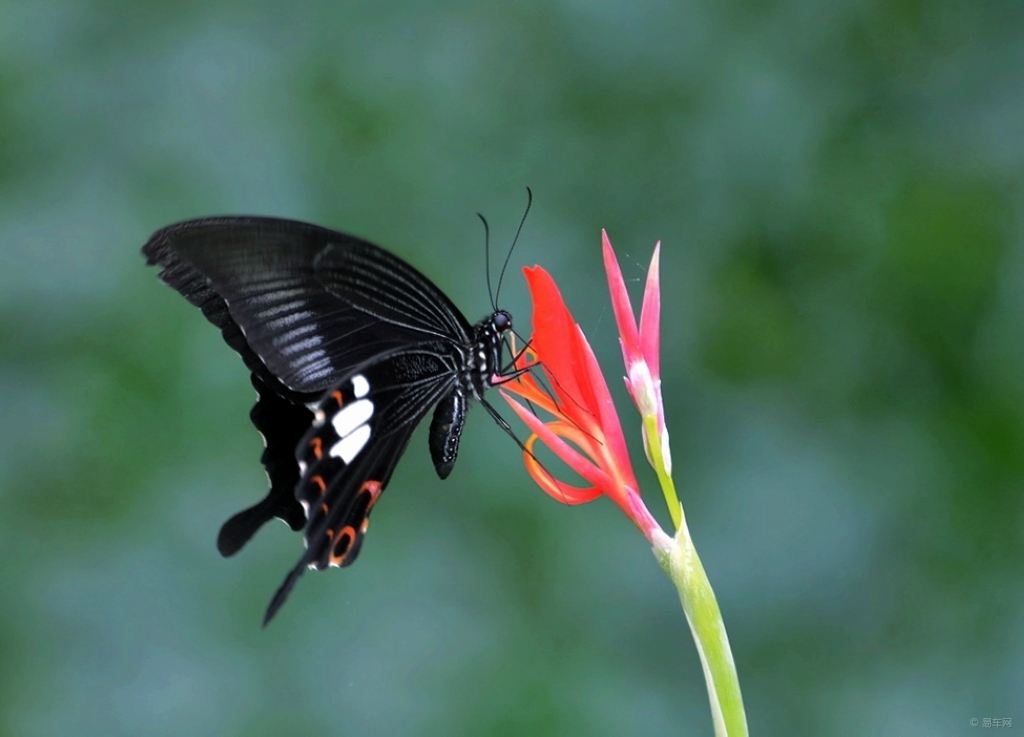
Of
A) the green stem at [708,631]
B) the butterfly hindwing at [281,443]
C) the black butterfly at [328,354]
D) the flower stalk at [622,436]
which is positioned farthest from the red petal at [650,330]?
the butterfly hindwing at [281,443]

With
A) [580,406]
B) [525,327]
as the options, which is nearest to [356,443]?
[580,406]

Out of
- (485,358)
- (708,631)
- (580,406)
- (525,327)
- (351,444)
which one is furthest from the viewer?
(525,327)

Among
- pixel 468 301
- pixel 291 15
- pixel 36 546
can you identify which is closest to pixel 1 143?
pixel 291 15

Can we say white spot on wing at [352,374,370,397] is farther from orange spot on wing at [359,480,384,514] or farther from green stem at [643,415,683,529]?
green stem at [643,415,683,529]

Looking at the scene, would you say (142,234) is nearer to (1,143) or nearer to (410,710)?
(1,143)

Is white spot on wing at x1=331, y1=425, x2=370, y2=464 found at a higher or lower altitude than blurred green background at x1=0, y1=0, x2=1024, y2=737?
lower

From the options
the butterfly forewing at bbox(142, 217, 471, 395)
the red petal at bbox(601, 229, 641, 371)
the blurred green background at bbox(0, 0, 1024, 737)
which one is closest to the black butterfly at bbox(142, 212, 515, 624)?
the butterfly forewing at bbox(142, 217, 471, 395)

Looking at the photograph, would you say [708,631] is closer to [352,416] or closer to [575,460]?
[575,460]
